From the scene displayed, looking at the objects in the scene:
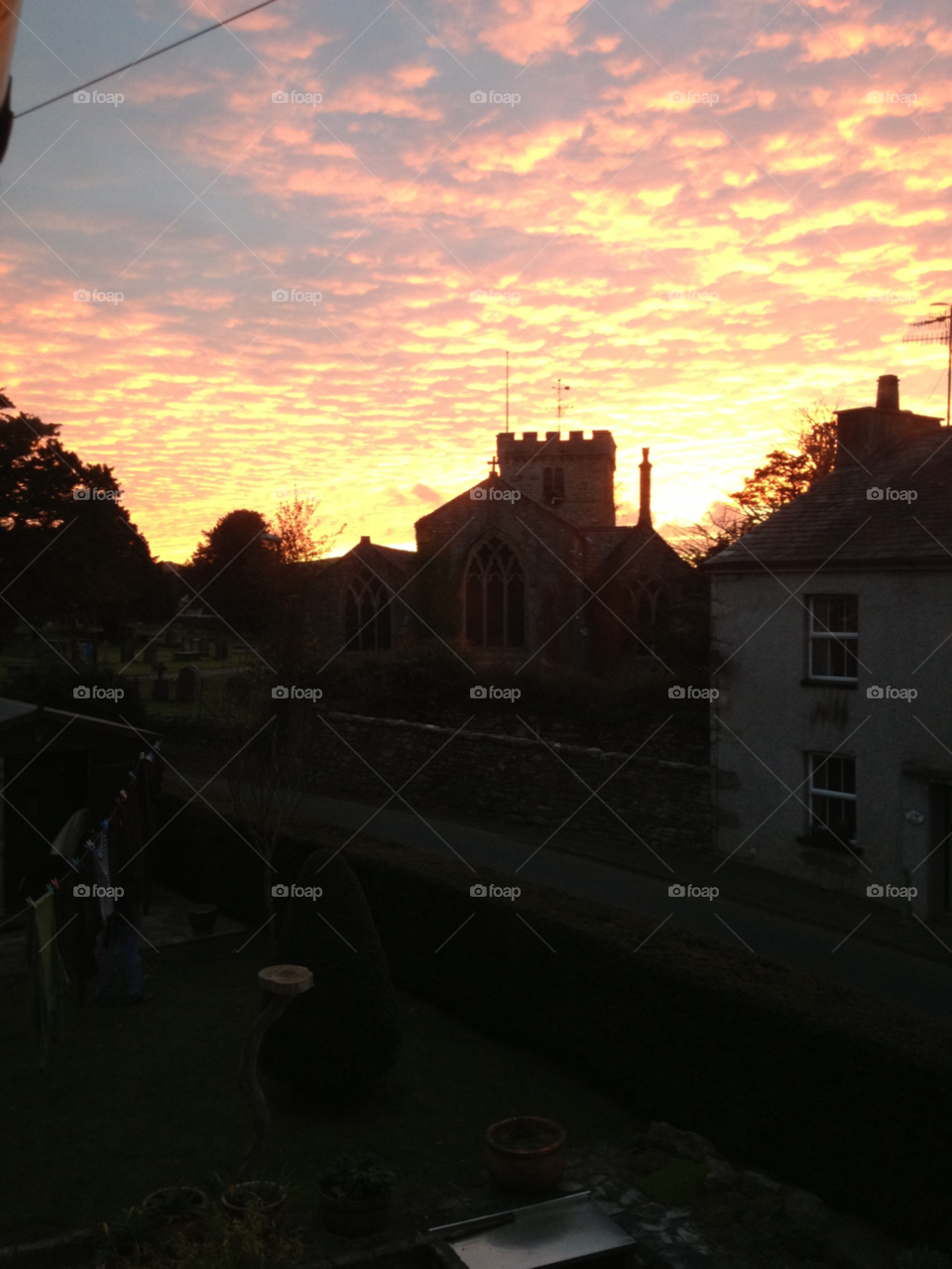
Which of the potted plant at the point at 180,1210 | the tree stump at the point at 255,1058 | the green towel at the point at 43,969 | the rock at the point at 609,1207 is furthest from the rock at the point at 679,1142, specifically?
the green towel at the point at 43,969

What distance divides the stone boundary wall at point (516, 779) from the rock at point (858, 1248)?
1474cm

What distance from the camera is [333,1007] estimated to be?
10047 millimetres

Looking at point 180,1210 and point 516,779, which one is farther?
point 516,779

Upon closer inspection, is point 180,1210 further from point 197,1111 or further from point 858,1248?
point 858,1248

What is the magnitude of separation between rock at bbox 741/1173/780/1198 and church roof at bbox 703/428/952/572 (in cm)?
1330

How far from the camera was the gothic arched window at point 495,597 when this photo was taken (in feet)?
142

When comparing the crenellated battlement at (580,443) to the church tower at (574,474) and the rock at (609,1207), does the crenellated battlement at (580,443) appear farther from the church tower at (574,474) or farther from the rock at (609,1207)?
the rock at (609,1207)

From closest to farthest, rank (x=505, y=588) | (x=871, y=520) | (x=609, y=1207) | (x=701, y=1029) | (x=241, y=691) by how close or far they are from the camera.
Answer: (x=609, y=1207), (x=701, y=1029), (x=871, y=520), (x=241, y=691), (x=505, y=588)

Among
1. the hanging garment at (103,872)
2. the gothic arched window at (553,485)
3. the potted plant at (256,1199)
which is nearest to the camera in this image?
the potted plant at (256,1199)

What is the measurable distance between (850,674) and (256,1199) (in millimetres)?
16348

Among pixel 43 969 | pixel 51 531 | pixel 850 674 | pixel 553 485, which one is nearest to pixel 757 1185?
pixel 43 969

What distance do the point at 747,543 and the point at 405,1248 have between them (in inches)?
692

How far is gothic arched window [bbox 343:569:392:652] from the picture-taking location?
44.8m

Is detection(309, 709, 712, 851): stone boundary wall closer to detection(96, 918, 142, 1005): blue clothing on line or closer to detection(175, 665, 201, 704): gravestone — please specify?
detection(175, 665, 201, 704): gravestone
